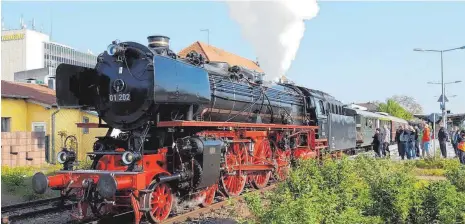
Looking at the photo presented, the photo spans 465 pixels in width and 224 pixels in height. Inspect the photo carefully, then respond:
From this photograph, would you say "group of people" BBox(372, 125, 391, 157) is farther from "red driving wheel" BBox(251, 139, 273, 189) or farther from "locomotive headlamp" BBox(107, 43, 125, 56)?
"locomotive headlamp" BBox(107, 43, 125, 56)

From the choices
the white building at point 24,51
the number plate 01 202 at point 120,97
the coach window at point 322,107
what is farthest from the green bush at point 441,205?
the white building at point 24,51

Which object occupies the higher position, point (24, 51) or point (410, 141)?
point (24, 51)

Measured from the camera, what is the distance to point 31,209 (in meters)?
9.94

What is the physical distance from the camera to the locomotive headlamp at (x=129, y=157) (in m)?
7.75

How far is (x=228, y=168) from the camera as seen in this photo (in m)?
9.97

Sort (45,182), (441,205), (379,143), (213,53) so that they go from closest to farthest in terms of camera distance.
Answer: (441,205) → (45,182) → (379,143) → (213,53)

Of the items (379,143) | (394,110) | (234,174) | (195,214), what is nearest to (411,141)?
(379,143)

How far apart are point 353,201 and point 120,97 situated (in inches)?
180

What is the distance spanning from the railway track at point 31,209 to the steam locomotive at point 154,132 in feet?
3.32

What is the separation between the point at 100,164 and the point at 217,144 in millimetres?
2217

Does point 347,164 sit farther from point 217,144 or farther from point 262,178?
point 262,178

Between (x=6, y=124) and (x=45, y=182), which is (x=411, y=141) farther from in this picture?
(x=6, y=124)

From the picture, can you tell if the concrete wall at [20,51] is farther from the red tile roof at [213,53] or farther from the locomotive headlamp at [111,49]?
the locomotive headlamp at [111,49]

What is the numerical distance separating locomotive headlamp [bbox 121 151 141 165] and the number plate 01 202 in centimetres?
116
